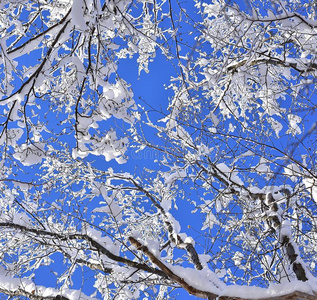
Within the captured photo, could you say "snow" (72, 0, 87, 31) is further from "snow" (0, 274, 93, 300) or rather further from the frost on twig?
"snow" (0, 274, 93, 300)

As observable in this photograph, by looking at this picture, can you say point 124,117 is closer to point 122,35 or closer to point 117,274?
point 122,35

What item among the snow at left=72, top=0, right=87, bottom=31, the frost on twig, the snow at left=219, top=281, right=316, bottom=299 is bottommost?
the snow at left=219, top=281, right=316, bottom=299

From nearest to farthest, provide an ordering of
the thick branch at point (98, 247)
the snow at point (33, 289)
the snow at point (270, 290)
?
1. the snow at point (270, 290)
2. the thick branch at point (98, 247)
3. the snow at point (33, 289)

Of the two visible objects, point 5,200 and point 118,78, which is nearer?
point 118,78

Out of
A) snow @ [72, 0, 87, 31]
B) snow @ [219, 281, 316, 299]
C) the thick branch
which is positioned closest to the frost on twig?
snow @ [219, 281, 316, 299]

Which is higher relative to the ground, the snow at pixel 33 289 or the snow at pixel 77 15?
the snow at pixel 77 15

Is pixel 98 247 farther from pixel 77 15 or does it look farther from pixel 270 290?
pixel 77 15

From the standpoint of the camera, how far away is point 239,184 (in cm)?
532

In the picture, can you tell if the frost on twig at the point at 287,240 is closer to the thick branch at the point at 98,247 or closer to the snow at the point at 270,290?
the snow at the point at 270,290

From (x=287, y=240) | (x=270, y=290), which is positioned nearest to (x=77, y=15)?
(x=270, y=290)

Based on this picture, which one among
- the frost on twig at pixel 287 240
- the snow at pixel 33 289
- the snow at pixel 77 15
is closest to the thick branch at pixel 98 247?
the snow at pixel 33 289

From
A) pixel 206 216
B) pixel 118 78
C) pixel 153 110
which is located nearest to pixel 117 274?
pixel 206 216

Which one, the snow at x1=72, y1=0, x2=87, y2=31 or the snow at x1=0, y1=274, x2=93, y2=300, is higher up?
the snow at x1=72, y1=0, x2=87, y2=31

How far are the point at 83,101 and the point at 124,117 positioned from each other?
1.73 ft
